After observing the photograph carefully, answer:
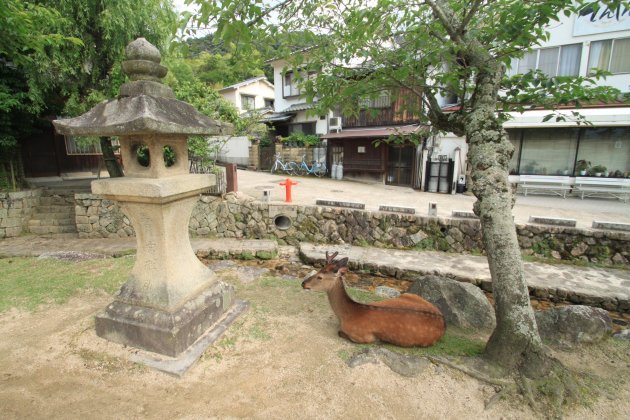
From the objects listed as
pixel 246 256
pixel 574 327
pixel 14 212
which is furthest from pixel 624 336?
pixel 14 212

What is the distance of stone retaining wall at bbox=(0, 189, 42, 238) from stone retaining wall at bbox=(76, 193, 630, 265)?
2.21 metres

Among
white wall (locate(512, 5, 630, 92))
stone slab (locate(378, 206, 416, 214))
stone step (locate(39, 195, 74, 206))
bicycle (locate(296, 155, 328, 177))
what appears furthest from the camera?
bicycle (locate(296, 155, 328, 177))

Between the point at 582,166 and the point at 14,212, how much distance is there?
22.6 meters

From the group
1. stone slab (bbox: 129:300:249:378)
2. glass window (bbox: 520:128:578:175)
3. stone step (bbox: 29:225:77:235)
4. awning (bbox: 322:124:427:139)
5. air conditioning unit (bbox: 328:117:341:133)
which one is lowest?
stone step (bbox: 29:225:77:235)

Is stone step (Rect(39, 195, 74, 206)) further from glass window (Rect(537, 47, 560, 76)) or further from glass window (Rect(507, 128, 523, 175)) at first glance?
glass window (Rect(537, 47, 560, 76))

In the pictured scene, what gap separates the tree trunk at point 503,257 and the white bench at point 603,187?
13.6 meters

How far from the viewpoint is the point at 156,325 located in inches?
144

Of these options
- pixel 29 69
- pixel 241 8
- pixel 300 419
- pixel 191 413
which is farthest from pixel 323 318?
pixel 29 69

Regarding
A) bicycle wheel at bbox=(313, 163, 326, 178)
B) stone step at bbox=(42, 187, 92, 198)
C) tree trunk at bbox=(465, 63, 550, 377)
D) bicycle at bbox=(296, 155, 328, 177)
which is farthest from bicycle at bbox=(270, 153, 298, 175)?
tree trunk at bbox=(465, 63, 550, 377)

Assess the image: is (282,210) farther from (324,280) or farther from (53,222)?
(53,222)

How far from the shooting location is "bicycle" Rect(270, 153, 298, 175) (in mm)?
20875

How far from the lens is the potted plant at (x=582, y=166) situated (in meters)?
13.9

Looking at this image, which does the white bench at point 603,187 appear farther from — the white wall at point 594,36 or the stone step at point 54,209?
the stone step at point 54,209

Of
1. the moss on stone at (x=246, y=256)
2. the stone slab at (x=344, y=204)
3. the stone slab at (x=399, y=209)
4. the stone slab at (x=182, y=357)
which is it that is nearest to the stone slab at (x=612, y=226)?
the stone slab at (x=399, y=209)
